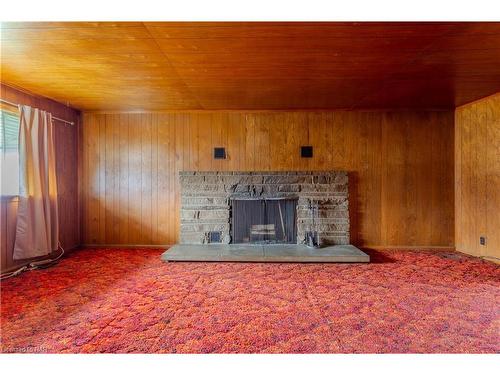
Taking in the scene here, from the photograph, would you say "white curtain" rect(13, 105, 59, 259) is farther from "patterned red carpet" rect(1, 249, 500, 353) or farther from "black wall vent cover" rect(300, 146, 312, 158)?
"black wall vent cover" rect(300, 146, 312, 158)

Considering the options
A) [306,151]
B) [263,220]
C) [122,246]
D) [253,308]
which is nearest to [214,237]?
[263,220]

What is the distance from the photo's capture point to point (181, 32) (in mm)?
1883

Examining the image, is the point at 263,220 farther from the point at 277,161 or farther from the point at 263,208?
the point at 277,161

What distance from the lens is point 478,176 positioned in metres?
3.66

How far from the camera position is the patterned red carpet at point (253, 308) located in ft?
5.57

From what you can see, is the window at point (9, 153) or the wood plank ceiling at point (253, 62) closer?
the wood plank ceiling at point (253, 62)

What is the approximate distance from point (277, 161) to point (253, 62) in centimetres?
189

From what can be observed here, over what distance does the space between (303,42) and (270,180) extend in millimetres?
2235

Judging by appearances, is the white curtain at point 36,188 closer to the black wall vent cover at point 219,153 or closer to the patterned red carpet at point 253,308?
the patterned red carpet at point 253,308

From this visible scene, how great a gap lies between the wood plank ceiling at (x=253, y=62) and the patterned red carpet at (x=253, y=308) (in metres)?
1.92

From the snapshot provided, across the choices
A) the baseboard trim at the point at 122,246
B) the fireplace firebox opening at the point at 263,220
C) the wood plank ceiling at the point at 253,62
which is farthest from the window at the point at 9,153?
the fireplace firebox opening at the point at 263,220
